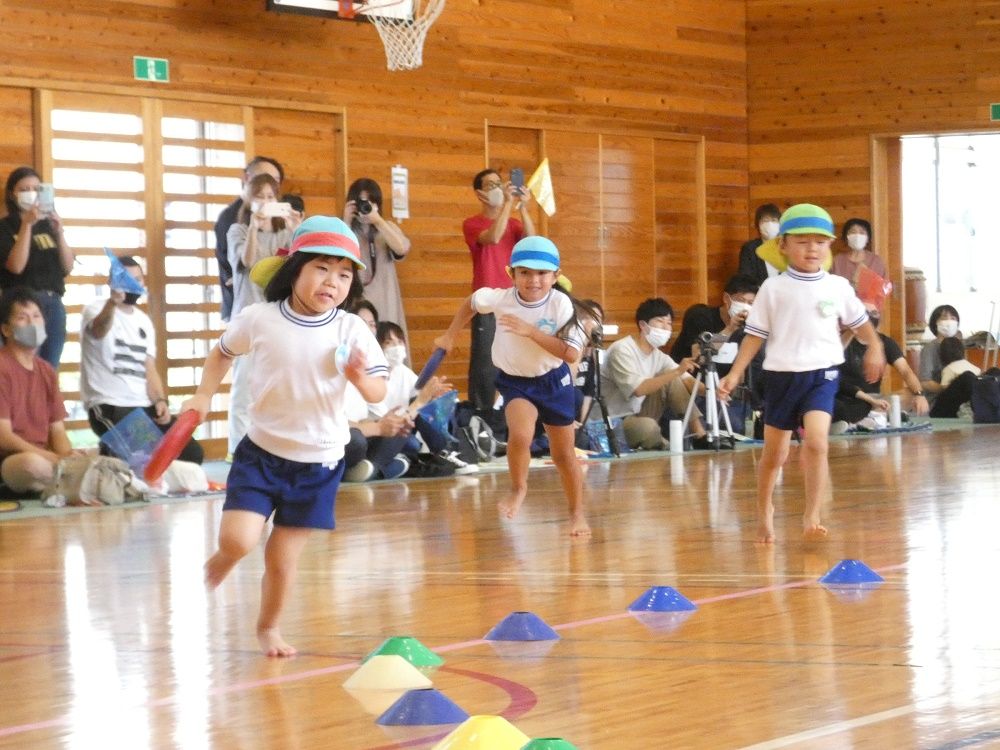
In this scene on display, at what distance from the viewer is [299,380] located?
471cm

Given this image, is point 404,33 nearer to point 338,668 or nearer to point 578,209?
point 578,209

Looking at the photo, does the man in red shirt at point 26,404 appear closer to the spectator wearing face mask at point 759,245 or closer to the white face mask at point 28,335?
the white face mask at point 28,335

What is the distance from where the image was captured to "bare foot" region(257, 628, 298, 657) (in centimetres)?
457

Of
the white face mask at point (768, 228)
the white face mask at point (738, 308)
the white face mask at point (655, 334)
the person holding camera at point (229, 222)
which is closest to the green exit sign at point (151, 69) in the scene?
the person holding camera at point (229, 222)

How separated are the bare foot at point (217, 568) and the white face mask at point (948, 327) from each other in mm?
12238

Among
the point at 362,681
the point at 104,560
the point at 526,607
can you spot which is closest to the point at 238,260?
the point at 104,560

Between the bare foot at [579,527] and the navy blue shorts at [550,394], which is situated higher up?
the navy blue shorts at [550,394]

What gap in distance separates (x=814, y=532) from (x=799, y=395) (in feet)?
1.99

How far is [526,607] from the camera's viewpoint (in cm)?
536

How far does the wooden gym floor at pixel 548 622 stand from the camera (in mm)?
3598

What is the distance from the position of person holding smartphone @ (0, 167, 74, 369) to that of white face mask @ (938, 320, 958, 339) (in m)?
8.88

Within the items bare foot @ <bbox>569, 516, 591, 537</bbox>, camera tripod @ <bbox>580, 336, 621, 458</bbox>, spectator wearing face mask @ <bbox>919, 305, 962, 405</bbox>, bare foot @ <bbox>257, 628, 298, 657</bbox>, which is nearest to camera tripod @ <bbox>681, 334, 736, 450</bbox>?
camera tripod @ <bbox>580, 336, 621, 458</bbox>

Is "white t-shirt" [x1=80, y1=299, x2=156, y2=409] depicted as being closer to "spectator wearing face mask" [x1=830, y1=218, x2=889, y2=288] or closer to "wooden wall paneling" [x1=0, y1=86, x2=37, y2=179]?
"wooden wall paneling" [x1=0, y1=86, x2=37, y2=179]

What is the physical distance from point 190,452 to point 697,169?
7.77 m
